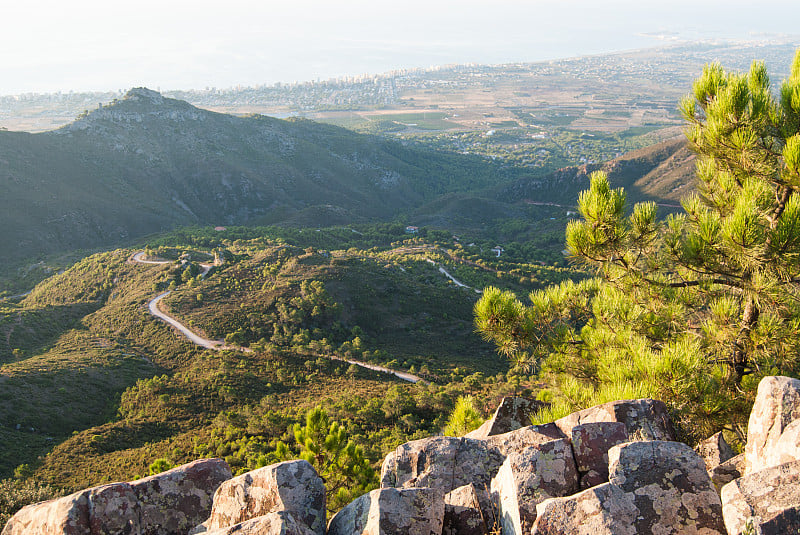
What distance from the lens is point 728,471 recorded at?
5.64 metres

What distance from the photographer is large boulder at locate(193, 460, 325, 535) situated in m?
5.63

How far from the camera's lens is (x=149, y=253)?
4859cm

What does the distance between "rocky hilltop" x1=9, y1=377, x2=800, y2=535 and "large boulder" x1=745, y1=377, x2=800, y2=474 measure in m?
0.01

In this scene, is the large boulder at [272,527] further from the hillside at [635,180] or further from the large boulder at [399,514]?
the hillside at [635,180]

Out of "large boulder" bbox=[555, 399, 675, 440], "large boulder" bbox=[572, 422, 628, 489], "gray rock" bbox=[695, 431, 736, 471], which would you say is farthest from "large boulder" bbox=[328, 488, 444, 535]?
"gray rock" bbox=[695, 431, 736, 471]

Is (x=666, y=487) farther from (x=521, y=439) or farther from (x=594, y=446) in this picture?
(x=521, y=439)

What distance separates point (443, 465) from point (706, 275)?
19.4 feet

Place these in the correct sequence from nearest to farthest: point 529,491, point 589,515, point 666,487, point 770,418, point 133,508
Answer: point 589,515
point 666,487
point 529,491
point 770,418
point 133,508

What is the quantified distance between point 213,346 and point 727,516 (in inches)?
1310

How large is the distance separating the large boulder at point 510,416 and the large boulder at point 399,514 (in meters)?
3.58

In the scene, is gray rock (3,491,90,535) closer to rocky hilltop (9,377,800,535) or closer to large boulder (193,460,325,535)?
rocky hilltop (9,377,800,535)

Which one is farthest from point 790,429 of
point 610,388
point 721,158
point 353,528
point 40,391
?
point 40,391

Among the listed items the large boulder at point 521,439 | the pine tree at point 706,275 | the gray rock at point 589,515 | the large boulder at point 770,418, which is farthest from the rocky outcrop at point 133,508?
the large boulder at point 770,418

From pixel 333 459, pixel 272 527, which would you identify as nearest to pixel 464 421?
pixel 333 459
